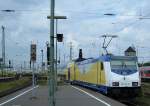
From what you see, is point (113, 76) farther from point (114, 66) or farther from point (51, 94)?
point (51, 94)

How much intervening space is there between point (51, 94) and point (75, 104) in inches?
422

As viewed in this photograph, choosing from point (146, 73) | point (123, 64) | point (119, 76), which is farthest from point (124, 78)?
point (146, 73)

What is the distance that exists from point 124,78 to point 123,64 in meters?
1.42

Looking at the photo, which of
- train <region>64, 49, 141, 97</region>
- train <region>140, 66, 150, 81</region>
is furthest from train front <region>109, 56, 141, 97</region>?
train <region>140, 66, 150, 81</region>

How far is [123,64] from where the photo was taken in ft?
111

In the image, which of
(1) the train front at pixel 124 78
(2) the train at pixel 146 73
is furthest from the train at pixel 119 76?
(2) the train at pixel 146 73

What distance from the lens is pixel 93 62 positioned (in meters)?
40.2

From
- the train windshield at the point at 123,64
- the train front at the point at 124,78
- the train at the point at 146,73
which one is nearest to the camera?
the train front at the point at 124,78

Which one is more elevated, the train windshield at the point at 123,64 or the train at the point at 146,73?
the train windshield at the point at 123,64

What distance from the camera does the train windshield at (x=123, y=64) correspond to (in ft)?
110

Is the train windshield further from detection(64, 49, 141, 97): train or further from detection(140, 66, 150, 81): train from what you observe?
detection(140, 66, 150, 81): train

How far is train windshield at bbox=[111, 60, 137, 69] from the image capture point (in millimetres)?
33594

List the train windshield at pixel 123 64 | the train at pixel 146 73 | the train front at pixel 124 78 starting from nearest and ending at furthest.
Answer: the train front at pixel 124 78 < the train windshield at pixel 123 64 < the train at pixel 146 73

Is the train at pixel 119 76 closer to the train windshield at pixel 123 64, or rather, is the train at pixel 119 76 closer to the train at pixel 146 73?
the train windshield at pixel 123 64
